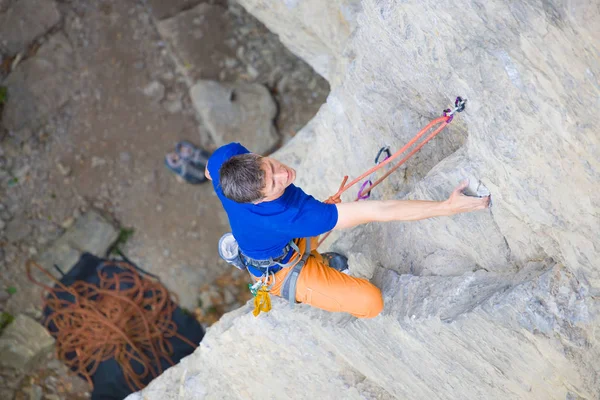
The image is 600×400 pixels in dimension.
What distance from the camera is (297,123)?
7.10 metres

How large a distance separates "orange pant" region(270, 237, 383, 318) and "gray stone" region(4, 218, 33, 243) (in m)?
4.51

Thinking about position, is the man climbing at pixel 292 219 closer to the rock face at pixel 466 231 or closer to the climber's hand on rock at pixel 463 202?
the climber's hand on rock at pixel 463 202

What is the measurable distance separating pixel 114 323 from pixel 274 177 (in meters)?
4.62

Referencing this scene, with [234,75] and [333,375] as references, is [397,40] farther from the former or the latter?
[234,75]

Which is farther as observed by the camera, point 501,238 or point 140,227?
point 140,227

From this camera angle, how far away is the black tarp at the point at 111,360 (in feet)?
20.6

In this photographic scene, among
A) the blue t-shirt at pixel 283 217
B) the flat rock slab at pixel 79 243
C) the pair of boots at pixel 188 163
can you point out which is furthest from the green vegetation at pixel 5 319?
the blue t-shirt at pixel 283 217

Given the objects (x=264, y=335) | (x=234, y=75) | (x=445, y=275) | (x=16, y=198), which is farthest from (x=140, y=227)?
(x=445, y=275)

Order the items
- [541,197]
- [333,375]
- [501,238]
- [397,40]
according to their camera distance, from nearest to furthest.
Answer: [541,197], [501,238], [397,40], [333,375]

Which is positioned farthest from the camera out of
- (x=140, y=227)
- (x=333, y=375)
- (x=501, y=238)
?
(x=140, y=227)

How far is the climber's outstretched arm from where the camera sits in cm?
253

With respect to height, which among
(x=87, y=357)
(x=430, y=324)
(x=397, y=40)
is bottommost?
(x=87, y=357)

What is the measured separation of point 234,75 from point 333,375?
449 centimetres

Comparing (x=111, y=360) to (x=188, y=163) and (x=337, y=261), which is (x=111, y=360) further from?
(x=337, y=261)
